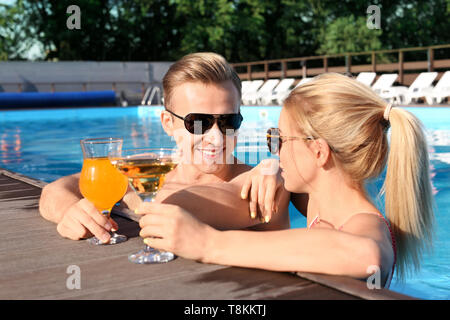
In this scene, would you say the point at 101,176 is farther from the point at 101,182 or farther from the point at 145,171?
the point at 145,171

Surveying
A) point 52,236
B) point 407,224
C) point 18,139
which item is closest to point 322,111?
point 407,224

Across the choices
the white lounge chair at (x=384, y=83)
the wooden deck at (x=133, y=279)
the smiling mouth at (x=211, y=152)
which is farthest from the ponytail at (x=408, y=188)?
the white lounge chair at (x=384, y=83)

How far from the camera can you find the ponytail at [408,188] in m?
1.57

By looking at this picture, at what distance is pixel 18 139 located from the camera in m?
11.2

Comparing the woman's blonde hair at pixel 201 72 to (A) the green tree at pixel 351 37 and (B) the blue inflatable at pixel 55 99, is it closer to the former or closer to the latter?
(B) the blue inflatable at pixel 55 99

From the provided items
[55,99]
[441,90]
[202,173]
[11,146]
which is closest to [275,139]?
[202,173]

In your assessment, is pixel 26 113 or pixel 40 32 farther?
pixel 40 32

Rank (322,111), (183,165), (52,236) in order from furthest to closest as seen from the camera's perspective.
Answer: (183,165) → (52,236) → (322,111)

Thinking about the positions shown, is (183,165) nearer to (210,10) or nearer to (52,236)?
(52,236)

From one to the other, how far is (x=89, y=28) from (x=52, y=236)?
85.7ft

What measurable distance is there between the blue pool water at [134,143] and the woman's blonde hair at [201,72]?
0.78 m

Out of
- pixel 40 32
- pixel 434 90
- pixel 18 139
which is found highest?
pixel 40 32

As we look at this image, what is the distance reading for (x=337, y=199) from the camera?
1799 mm
